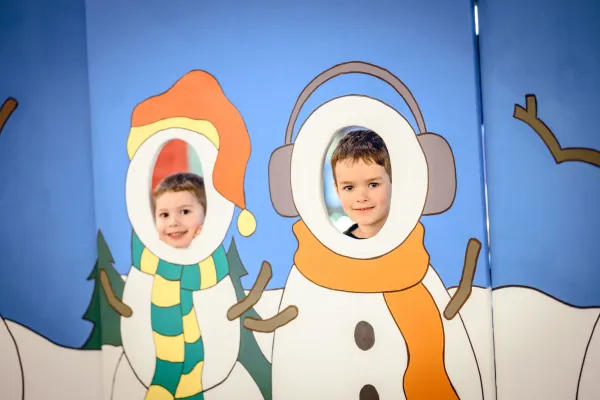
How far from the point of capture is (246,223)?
101 inches

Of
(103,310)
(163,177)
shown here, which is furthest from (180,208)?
(103,310)

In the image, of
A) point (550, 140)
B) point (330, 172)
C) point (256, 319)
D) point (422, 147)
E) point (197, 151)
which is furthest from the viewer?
point (197, 151)

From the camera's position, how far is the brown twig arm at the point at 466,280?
223cm

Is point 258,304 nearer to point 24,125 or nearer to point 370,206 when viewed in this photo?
point 370,206

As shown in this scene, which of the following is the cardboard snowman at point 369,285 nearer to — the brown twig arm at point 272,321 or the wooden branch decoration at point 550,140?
the brown twig arm at point 272,321

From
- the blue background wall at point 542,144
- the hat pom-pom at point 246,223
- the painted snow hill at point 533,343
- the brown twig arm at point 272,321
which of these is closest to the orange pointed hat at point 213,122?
the hat pom-pom at point 246,223

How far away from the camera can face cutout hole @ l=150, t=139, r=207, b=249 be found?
2.67 meters

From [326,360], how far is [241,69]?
4.08 feet

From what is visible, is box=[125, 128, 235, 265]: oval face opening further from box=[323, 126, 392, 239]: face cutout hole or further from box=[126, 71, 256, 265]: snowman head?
box=[323, 126, 392, 239]: face cutout hole

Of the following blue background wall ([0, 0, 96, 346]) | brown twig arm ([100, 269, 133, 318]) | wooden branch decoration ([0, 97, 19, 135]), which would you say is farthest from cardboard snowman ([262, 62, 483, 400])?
wooden branch decoration ([0, 97, 19, 135])

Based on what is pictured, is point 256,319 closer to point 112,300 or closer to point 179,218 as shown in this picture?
point 179,218

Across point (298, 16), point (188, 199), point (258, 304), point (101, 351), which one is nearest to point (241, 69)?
point (298, 16)

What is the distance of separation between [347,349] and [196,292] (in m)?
0.71

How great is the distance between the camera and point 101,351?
112 inches
